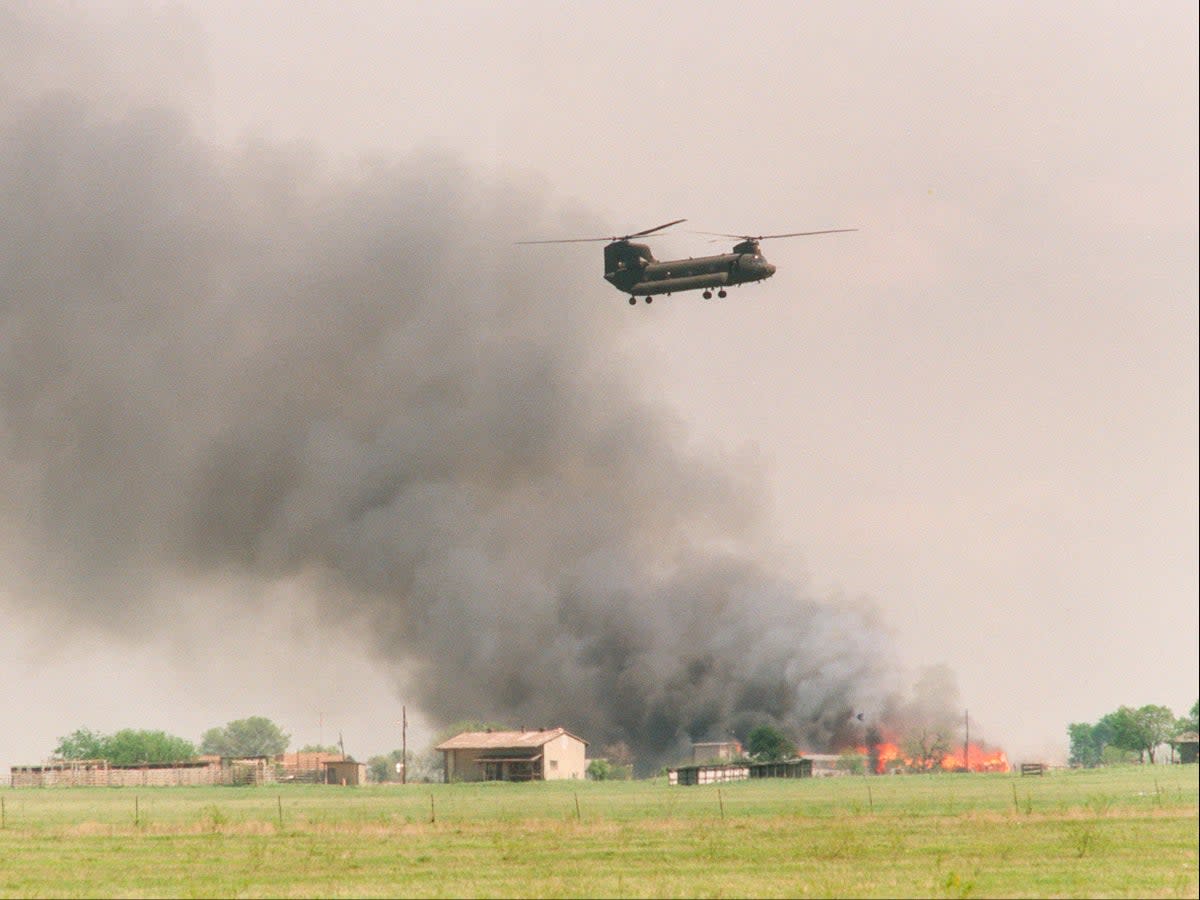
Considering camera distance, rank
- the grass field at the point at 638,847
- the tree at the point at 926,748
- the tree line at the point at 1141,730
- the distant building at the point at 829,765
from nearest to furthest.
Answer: the grass field at the point at 638,847, the distant building at the point at 829,765, the tree at the point at 926,748, the tree line at the point at 1141,730

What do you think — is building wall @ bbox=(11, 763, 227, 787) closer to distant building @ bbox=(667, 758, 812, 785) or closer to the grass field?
distant building @ bbox=(667, 758, 812, 785)

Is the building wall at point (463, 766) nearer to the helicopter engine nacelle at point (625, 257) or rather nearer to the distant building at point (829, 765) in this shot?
the distant building at point (829, 765)

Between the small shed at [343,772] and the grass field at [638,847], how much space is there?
5221 cm

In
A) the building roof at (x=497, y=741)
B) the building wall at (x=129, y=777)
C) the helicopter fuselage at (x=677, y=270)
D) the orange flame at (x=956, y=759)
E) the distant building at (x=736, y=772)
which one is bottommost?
the orange flame at (x=956, y=759)

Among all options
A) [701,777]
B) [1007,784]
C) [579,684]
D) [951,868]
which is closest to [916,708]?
[579,684]

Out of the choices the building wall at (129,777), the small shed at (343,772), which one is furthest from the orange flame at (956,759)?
the building wall at (129,777)

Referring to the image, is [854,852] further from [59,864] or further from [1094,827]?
[59,864]

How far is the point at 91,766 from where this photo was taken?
442 ft

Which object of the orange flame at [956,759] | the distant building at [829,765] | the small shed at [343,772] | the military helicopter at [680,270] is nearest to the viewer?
the military helicopter at [680,270]

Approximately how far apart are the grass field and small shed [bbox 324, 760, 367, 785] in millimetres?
52207

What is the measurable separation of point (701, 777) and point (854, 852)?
59981 millimetres

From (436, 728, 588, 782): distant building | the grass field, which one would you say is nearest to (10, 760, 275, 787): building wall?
(436, 728, 588, 782): distant building

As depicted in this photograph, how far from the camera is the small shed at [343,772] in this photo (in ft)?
420

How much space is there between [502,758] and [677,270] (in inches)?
1759
